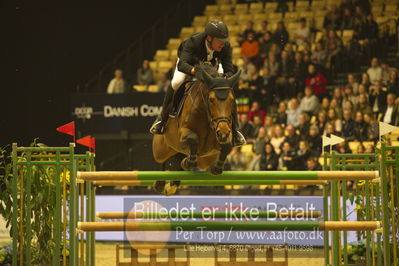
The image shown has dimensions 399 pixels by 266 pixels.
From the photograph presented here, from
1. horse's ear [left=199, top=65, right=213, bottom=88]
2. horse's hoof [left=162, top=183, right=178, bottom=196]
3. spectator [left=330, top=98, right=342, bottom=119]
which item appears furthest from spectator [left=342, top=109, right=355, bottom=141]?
horse's ear [left=199, top=65, right=213, bottom=88]

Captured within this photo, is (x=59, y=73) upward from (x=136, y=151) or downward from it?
upward

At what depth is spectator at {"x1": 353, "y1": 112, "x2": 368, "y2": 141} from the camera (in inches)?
422

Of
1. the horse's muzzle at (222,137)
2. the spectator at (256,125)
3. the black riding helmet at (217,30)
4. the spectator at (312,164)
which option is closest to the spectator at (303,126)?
the spectator at (312,164)

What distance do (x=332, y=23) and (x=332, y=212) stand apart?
328 inches

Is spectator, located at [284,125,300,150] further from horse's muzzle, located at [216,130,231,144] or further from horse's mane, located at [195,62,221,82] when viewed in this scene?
horse's muzzle, located at [216,130,231,144]

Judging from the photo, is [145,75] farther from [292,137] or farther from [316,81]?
[292,137]

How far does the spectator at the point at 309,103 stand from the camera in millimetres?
11594

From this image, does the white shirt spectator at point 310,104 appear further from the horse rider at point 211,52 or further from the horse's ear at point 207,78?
the horse's ear at point 207,78

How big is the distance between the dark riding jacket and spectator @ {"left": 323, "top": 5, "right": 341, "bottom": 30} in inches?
338

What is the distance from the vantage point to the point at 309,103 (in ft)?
38.1

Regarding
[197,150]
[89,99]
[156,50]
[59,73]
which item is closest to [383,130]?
[197,150]

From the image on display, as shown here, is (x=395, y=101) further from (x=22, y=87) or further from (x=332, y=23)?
(x=22, y=87)

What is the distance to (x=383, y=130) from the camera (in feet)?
17.7


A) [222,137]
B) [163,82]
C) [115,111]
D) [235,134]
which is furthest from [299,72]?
[222,137]
